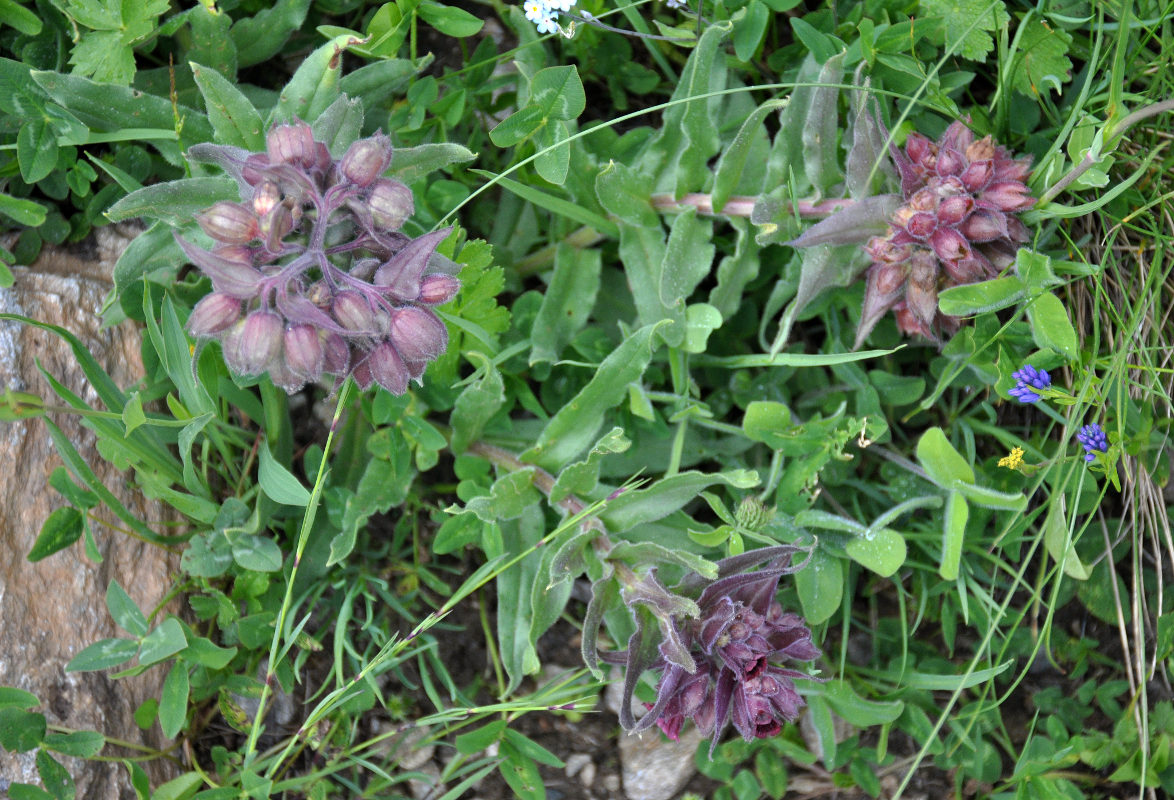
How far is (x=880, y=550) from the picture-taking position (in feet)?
10.9

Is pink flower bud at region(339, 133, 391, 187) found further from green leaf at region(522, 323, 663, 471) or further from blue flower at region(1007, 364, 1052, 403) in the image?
blue flower at region(1007, 364, 1052, 403)

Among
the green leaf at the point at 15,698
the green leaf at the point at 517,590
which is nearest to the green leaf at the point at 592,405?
the green leaf at the point at 517,590

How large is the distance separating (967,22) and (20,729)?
4024 mm

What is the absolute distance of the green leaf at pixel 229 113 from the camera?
299cm

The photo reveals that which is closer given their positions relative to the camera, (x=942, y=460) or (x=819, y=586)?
(x=942, y=460)

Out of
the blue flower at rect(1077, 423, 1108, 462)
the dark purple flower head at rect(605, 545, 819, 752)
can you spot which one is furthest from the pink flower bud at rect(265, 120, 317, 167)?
the blue flower at rect(1077, 423, 1108, 462)

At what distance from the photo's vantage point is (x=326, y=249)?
8.96 feet

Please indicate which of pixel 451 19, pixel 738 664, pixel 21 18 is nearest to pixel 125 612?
pixel 738 664

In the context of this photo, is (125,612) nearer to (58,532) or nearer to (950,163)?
(58,532)

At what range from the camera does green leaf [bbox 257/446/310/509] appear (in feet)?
10.0

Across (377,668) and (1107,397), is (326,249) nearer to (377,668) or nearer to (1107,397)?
(377,668)

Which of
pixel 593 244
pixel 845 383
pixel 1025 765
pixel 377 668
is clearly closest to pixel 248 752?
pixel 377 668

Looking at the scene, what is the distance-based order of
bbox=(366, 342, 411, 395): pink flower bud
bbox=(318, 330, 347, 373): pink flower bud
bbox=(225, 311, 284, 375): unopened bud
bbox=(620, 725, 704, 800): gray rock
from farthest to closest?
bbox=(620, 725, 704, 800): gray rock, bbox=(366, 342, 411, 395): pink flower bud, bbox=(318, 330, 347, 373): pink flower bud, bbox=(225, 311, 284, 375): unopened bud

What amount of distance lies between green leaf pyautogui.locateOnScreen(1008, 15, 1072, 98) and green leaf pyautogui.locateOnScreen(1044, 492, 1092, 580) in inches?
59.1
